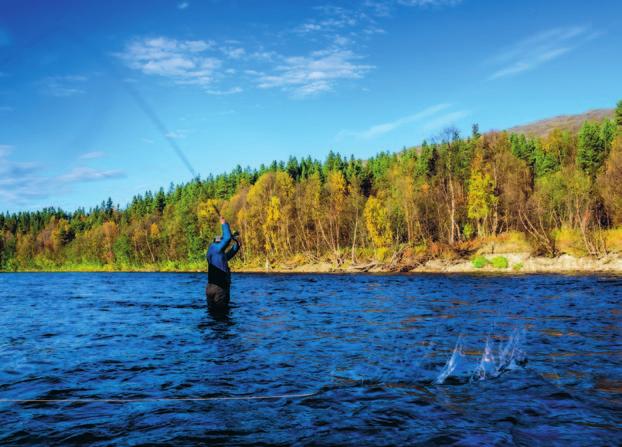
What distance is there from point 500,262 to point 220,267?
48687 mm

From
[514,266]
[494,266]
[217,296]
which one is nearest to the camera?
[217,296]

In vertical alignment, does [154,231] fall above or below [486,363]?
above

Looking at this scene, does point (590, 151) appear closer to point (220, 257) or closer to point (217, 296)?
point (217, 296)

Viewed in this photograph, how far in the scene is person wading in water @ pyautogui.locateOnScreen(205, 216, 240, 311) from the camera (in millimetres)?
16391

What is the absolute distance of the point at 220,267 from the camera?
16.5 metres

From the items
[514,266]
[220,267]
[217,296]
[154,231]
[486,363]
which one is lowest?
[514,266]

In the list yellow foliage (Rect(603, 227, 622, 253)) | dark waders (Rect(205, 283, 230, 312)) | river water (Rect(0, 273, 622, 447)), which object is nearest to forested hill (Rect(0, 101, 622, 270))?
yellow foliage (Rect(603, 227, 622, 253))

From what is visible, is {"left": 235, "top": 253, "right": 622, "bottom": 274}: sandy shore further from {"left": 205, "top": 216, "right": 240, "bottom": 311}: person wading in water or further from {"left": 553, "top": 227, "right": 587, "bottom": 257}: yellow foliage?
{"left": 205, "top": 216, "right": 240, "bottom": 311}: person wading in water

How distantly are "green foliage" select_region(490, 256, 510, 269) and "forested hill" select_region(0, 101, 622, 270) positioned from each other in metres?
4.02

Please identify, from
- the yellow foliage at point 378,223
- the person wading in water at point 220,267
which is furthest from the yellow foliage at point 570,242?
the person wading in water at point 220,267

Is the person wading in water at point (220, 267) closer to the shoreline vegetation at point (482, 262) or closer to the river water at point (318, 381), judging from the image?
the river water at point (318, 381)

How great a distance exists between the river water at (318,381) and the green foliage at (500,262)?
42.2 metres

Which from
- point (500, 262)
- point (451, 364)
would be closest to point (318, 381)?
point (451, 364)

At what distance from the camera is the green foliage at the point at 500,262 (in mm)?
56531
